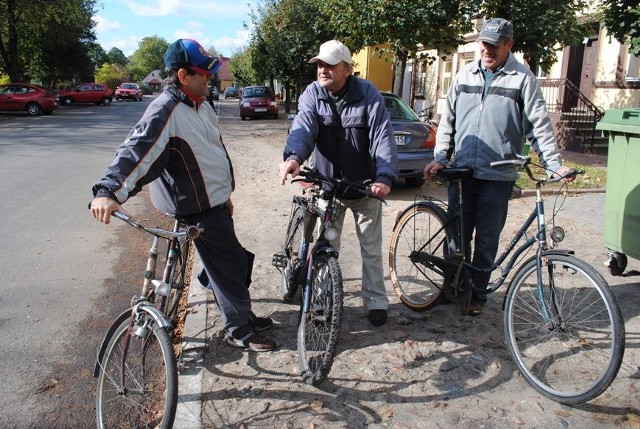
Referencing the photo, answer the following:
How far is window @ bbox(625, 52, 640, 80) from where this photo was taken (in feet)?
48.8

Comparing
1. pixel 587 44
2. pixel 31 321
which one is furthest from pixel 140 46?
pixel 31 321

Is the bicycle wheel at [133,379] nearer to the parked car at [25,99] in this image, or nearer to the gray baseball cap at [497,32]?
the gray baseball cap at [497,32]

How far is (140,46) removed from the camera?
137 meters

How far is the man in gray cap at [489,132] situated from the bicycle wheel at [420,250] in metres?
0.21

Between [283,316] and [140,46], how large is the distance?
482 ft

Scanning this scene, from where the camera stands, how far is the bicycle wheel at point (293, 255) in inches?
161

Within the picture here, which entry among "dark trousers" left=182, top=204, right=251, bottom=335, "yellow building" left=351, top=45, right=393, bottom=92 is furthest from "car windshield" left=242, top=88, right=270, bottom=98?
"dark trousers" left=182, top=204, right=251, bottom=335

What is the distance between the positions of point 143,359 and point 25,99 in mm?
27892

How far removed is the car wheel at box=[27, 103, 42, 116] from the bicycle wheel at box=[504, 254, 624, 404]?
93.0ft

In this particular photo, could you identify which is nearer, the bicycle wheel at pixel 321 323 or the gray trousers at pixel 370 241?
the bicycle wheel at pixel 321 323

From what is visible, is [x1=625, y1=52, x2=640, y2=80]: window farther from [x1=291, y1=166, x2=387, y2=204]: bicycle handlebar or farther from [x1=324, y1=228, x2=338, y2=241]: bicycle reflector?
[x1=324, y1=228, x2=338, y2=241]: bicycle reflector

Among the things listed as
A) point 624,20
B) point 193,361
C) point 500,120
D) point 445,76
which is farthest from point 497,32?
point 445,76

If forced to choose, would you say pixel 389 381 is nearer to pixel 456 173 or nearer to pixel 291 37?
pixel 456 173

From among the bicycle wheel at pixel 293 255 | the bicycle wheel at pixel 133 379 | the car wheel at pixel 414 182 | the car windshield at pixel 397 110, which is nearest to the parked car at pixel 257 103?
the car windshield at pixel 397 110
